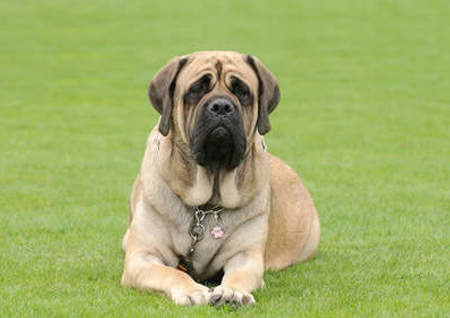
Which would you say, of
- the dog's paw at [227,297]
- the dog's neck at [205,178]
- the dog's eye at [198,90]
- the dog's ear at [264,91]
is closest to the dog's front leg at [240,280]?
the dog's paw at [227,297]

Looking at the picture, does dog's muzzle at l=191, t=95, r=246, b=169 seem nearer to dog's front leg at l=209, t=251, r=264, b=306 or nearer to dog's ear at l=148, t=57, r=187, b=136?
dog's ear at l=148, t=57, r=187, b=136

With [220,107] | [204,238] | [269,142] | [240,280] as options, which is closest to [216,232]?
[204,238]

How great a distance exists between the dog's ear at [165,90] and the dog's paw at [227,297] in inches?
50.4

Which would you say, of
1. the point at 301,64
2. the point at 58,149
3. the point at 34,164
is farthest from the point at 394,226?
the point at 301,64

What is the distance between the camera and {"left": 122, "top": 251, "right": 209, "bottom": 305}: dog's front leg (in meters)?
4.94

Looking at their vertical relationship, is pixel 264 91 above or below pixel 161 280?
above

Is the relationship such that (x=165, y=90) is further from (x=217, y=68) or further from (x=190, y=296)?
(x=190, y=296)

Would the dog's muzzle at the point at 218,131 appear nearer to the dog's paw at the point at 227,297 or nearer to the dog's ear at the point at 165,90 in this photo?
the dog's ear at the point at 165,90

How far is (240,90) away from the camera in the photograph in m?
5.62

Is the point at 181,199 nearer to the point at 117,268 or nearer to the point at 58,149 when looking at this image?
the point at 117,268

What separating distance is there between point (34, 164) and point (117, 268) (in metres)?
5.74

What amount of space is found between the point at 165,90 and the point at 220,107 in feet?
1.88

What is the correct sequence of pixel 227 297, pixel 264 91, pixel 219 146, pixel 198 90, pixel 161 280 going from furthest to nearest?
pixel 264 91, pixel 198 90, pixel 219 146, pixel 161 280, pixel 227 297

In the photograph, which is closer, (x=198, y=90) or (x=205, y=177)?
(x=198, y=90)
